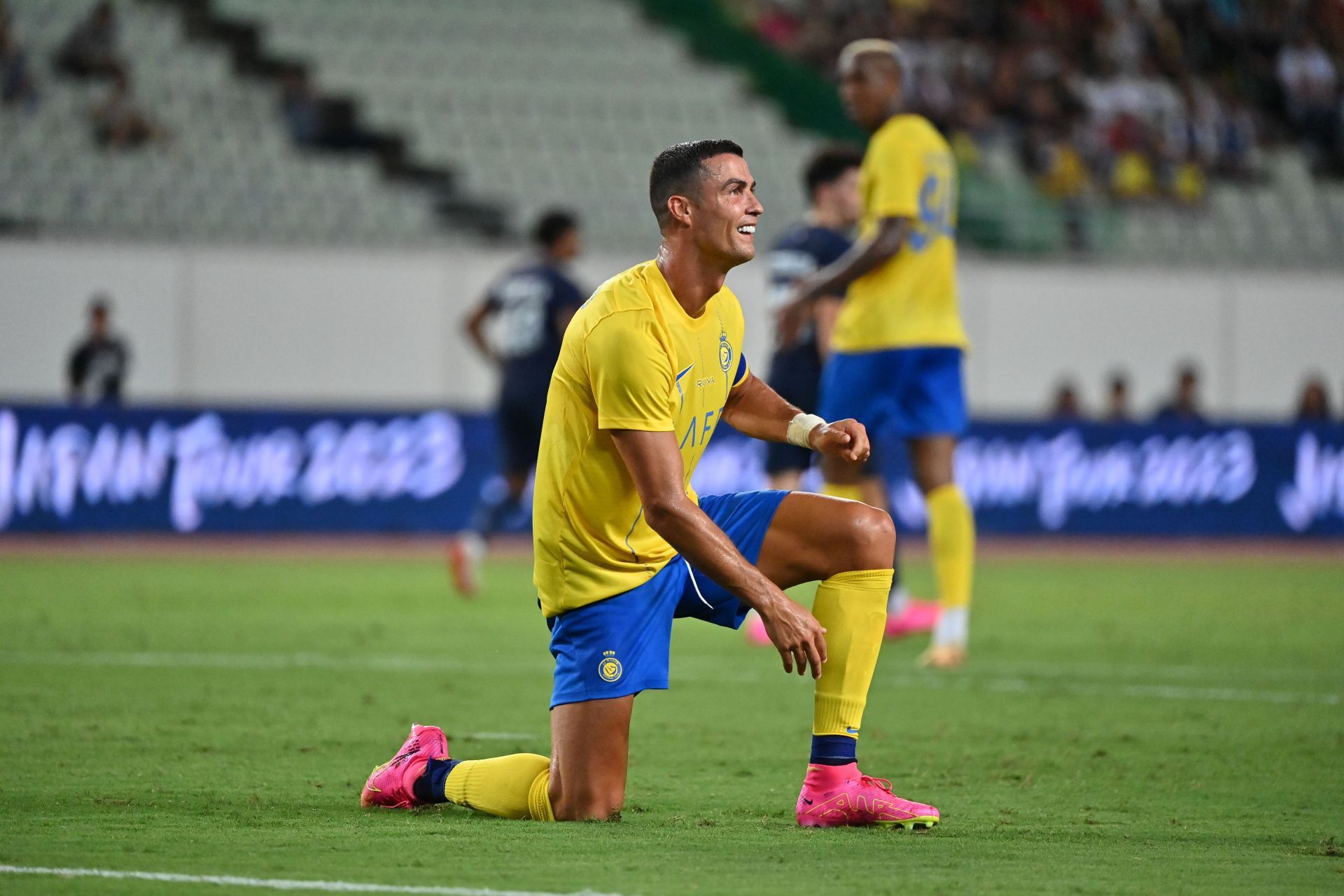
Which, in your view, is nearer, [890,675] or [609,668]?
[609,668]

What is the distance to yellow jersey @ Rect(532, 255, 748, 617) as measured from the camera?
15.2 ft

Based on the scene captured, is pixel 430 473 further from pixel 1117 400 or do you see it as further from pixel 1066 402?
pixel 1117 400

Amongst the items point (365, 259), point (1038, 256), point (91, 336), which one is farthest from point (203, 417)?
point (1038, 256)

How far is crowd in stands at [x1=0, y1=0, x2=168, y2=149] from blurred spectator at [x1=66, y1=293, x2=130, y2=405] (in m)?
3.38

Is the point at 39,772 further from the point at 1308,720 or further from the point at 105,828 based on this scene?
the point at 1308,720

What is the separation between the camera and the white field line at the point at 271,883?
366 cm

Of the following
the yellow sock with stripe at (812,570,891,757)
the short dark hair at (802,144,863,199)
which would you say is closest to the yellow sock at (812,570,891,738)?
the yellow sock with stripe at (812,570,891,757)

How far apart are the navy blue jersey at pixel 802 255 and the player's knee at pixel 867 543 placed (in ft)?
16.3

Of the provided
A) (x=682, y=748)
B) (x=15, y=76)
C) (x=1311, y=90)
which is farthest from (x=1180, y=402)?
(x=682, y=748)

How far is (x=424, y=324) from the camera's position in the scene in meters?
19.5

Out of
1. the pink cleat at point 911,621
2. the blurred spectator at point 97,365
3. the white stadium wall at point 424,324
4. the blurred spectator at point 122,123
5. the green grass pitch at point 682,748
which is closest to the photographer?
the green grass pitch at point 682,748

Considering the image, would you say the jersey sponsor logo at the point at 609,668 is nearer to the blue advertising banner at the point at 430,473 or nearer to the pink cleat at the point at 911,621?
the pink cleat at the point at 911,621

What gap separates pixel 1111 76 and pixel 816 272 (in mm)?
16688

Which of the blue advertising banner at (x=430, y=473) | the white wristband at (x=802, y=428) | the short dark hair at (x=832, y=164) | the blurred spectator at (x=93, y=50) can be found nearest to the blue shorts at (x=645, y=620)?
the white wristband at (x=802, y=428)
